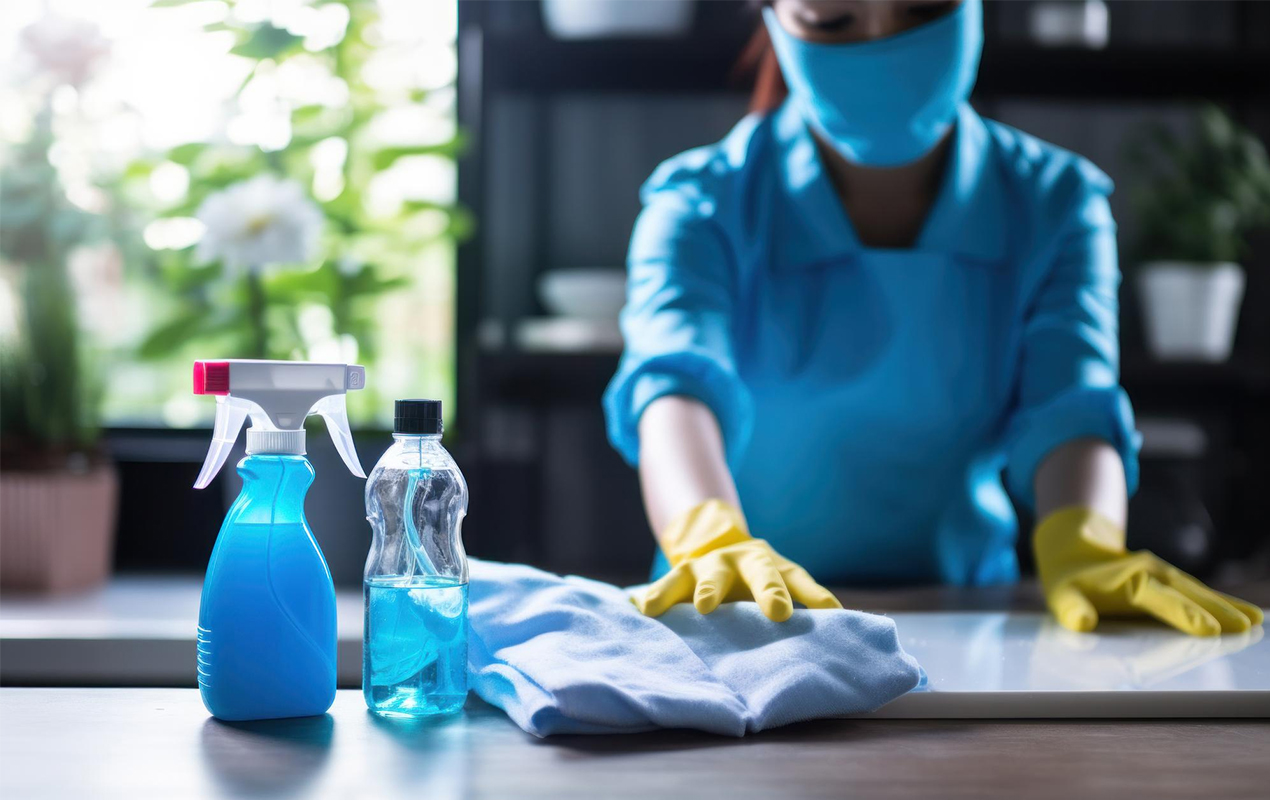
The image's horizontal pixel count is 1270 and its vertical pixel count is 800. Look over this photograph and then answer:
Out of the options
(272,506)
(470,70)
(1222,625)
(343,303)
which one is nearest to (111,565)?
(343,303)

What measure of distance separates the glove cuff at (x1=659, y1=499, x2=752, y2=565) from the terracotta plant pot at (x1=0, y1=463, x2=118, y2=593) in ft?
3.60

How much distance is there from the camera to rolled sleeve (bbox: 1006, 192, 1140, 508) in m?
1.17

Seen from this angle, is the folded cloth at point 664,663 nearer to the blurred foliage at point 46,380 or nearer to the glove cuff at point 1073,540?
the glove cuff at point 1073,540

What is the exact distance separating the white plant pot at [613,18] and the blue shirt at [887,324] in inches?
21.7

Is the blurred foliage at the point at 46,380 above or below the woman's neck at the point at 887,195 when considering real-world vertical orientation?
below

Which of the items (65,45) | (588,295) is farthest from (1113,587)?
(65,45)

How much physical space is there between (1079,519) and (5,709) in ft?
3.02

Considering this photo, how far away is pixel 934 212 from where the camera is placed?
Result: 4.32 feet

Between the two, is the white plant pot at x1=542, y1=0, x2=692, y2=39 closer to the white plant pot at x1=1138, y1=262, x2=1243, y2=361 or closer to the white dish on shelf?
the white dish on shelf

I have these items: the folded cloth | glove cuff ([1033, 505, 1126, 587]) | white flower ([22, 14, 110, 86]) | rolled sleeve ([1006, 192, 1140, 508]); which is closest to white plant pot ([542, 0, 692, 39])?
white flower ([22, 14, 110, 86])

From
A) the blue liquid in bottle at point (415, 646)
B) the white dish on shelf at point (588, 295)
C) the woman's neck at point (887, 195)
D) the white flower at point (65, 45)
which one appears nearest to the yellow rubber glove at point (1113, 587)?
the woman's neck at point (887, 195)

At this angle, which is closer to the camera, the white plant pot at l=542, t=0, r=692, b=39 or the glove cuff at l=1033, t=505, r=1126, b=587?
the glove cuff at l=1033, t=505, r=1126, b=587

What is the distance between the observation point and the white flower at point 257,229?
1.70 metres

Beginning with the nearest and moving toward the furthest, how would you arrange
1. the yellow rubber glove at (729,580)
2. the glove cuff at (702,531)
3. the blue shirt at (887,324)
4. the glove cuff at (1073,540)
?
the yellow rubber glove at (729,580) → the glove cuff at (702,531) → the glove cuff at (1073,540) → the blue shirt at (887,324)
